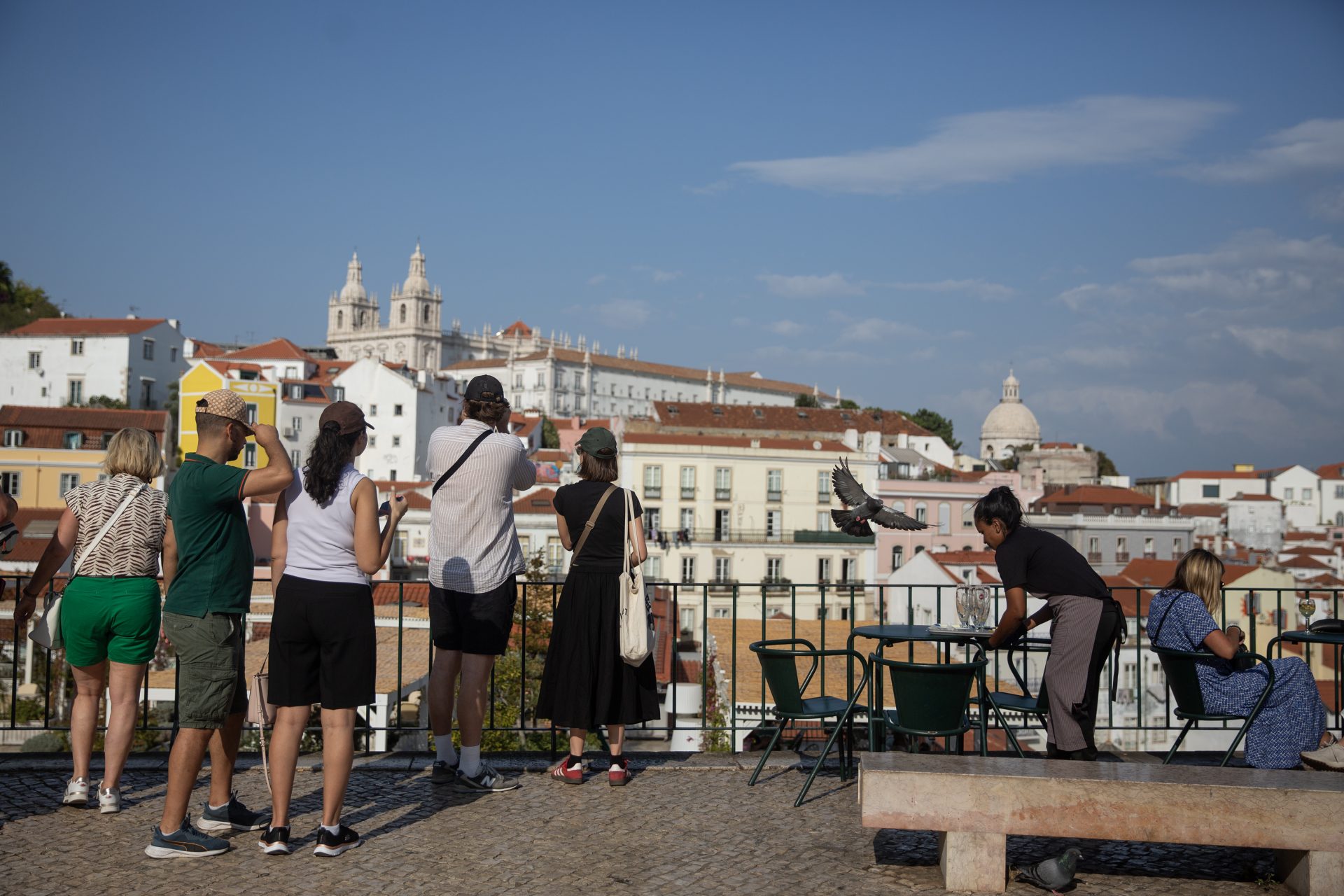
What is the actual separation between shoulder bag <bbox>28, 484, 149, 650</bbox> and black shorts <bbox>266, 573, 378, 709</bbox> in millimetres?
905

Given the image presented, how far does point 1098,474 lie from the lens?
363 ft

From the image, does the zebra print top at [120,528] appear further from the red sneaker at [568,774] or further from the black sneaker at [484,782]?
the red sneaker at [568,774]

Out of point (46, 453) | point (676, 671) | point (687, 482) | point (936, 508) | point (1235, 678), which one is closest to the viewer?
point (1235, 678)

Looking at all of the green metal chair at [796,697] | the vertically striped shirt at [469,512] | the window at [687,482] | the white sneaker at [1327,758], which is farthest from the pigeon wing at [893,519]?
the window at [687,482]

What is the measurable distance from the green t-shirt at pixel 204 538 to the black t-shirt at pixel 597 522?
1.57 metres

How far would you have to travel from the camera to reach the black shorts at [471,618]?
5.53 meters

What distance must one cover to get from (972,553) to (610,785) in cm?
3993

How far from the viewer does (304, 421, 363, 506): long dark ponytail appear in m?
4.57

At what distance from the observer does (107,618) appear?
494 cm

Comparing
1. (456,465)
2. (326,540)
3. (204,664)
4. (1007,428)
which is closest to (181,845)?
(204,664)

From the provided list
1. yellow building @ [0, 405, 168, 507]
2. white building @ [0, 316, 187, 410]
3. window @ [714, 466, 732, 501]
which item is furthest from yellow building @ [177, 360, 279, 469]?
window @ [714, 466, 732, 501]

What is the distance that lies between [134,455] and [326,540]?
3.65 ft

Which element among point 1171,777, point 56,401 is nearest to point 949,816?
point 1171,777

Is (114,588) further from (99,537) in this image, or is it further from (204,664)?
(204,664)
